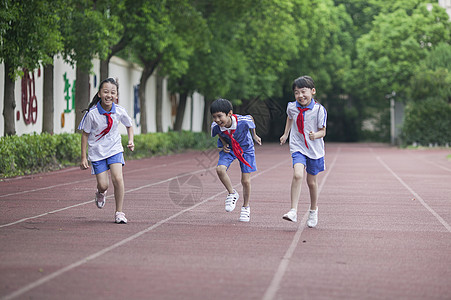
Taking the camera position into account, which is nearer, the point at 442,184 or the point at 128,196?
the point at 128,196

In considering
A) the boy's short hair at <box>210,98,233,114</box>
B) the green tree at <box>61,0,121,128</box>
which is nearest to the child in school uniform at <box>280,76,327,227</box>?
the boy's short hair at <box>210,98,233,114</box>

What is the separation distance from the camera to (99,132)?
367 inches

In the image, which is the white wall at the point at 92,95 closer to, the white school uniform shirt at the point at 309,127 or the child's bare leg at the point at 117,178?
the child's bare leg at the point at 117,178

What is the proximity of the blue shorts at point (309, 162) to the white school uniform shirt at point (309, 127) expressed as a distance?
5 centimetres

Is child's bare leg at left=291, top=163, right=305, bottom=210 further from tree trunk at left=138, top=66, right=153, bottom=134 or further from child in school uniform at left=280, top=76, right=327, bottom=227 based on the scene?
tree trunk at left=138, top=66, right=153, bottom=134

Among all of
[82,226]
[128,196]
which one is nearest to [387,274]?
[82,226]

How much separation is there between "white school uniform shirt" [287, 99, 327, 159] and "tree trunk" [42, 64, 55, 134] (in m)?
13.9

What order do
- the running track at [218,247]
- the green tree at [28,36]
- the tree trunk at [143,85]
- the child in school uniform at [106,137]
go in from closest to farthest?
1. the running track at [218,247]
2. the child in school uniform at [106,137]
3. the green tree at [28,36]
4. the tree trunk at [143,85]

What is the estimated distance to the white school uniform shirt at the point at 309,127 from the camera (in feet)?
29.8

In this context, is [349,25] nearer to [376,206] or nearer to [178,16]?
[178,16]

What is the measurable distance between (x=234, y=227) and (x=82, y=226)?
1820mm

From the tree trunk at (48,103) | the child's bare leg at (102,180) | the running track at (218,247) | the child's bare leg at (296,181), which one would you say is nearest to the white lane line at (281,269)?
the running track at (218,247)

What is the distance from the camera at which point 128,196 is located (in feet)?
43.7

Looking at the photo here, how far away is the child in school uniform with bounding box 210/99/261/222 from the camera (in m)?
9.41
